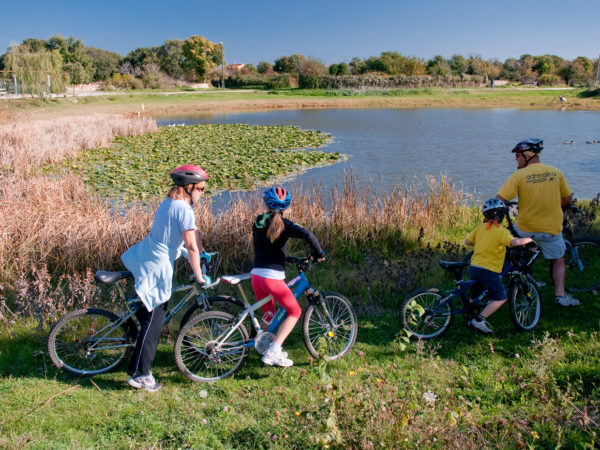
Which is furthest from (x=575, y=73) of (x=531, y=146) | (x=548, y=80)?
(x=531, y=146)

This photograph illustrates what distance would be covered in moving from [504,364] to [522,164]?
222 cm

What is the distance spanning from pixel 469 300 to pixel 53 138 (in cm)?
1869

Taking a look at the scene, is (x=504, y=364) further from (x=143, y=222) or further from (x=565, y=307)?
(x=143, y=222)

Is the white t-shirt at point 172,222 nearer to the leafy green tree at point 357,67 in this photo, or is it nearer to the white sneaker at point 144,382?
the white sneaker at point 144,382

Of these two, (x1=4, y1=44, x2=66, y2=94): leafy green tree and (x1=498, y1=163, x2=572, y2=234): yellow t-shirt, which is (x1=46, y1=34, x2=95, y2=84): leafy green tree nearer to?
(x1=4, y1=44, x2=66, y2=94): leafy green tree

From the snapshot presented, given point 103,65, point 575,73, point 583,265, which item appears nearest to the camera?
point 583,265

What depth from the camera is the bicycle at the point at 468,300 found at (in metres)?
4.64

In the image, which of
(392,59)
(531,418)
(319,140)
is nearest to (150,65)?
(392,59)

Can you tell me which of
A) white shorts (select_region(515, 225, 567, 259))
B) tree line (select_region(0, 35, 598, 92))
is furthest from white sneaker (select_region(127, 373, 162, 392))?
A: tree line (select_region(0, 35, 598, 92))

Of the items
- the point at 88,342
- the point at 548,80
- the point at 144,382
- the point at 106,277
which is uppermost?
the point at 548,80

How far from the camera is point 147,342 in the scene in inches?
151

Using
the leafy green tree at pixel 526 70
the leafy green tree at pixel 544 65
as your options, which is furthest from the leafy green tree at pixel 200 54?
the leafy green tree at pixel 544 65

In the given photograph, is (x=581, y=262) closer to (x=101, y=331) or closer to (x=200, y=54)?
(x=101, y=331)

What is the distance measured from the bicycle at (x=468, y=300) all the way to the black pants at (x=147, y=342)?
2374 millimetres
